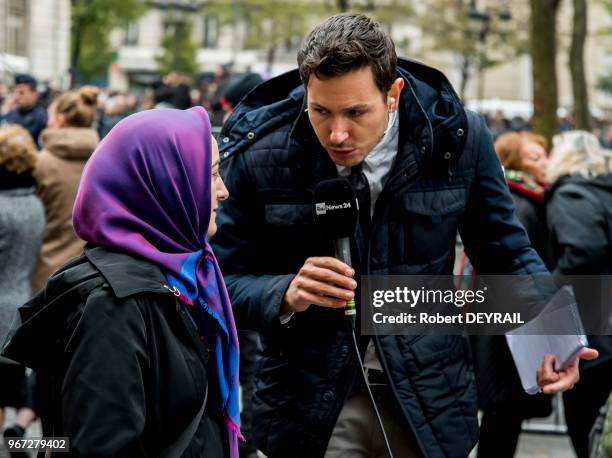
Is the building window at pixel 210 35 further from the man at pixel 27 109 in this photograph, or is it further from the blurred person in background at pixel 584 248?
the blurred person in background at pixel 584 248

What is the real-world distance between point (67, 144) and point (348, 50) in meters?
4.86

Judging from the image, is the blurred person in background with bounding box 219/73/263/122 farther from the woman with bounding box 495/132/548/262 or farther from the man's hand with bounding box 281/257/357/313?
the man's hand with bounding box 281/257/357/313

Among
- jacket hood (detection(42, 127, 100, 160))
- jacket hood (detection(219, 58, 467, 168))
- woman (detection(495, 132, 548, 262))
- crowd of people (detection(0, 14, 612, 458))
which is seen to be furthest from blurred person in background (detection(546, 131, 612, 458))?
jacket hood (detection(42, 127, 100, 160))

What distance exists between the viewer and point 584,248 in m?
6.12

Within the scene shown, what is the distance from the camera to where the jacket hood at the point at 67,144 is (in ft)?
25.3

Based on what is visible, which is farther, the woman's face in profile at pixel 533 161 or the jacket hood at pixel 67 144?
the jacket hood at pixel 67 144

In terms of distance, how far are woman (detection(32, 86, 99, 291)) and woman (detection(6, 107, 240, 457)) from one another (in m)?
4.68

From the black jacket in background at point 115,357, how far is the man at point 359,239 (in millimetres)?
662

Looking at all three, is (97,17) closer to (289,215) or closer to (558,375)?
(289,215)

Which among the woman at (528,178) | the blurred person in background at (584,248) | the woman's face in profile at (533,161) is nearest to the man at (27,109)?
the woman at (528,178)

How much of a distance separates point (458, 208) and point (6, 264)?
3473 millimetres

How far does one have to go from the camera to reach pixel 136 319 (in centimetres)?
254

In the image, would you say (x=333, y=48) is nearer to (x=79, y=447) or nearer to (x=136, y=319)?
(x=136, y=319)

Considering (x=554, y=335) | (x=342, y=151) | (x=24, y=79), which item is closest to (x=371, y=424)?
(x=554, y=335)
